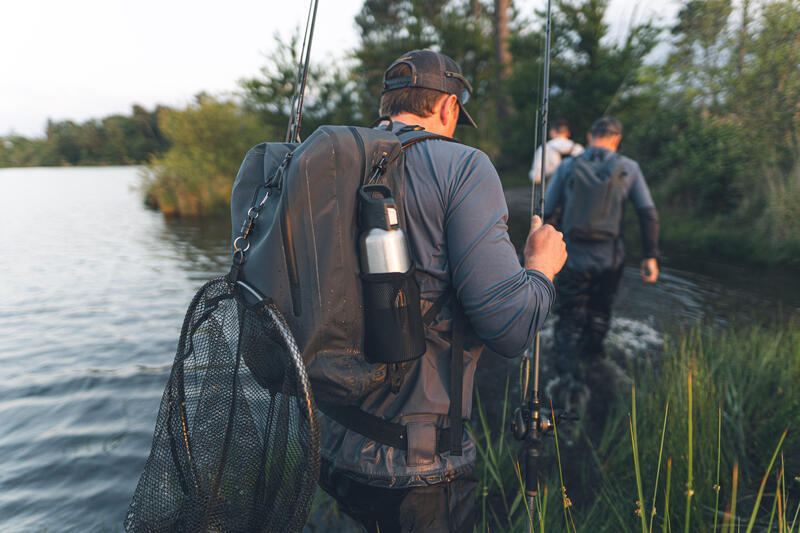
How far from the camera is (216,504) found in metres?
1.21

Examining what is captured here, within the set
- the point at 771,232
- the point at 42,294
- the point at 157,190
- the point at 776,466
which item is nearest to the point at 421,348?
the point at 776,466

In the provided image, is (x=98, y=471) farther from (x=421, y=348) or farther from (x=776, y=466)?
(x=776, y=466)

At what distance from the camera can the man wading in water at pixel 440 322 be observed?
136 centimetres

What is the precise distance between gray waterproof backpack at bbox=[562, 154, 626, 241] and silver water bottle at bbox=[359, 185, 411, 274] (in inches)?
133

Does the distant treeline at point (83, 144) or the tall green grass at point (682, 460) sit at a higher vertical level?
the distant treeline at point (83, 144)

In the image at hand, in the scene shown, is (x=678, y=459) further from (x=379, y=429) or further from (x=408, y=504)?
(x=379, y=429)

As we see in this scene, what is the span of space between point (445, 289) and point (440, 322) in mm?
107

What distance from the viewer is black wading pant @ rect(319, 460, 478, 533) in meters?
1.42

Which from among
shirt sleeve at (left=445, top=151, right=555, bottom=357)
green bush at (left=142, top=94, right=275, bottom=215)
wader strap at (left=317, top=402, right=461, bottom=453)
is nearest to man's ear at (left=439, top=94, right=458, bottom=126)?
shirt sleeve at (left=445, top=151, right=555, bottom=357)

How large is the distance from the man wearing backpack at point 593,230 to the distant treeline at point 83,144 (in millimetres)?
90646

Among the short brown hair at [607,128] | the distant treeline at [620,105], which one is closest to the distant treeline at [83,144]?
the distant treeline at [620,105]

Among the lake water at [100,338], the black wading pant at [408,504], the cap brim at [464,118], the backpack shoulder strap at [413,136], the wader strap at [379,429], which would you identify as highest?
the cap brim at [464,118]

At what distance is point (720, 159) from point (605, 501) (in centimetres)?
1061

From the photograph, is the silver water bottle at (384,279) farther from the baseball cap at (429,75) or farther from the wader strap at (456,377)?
the baseball cap at (429,75)
